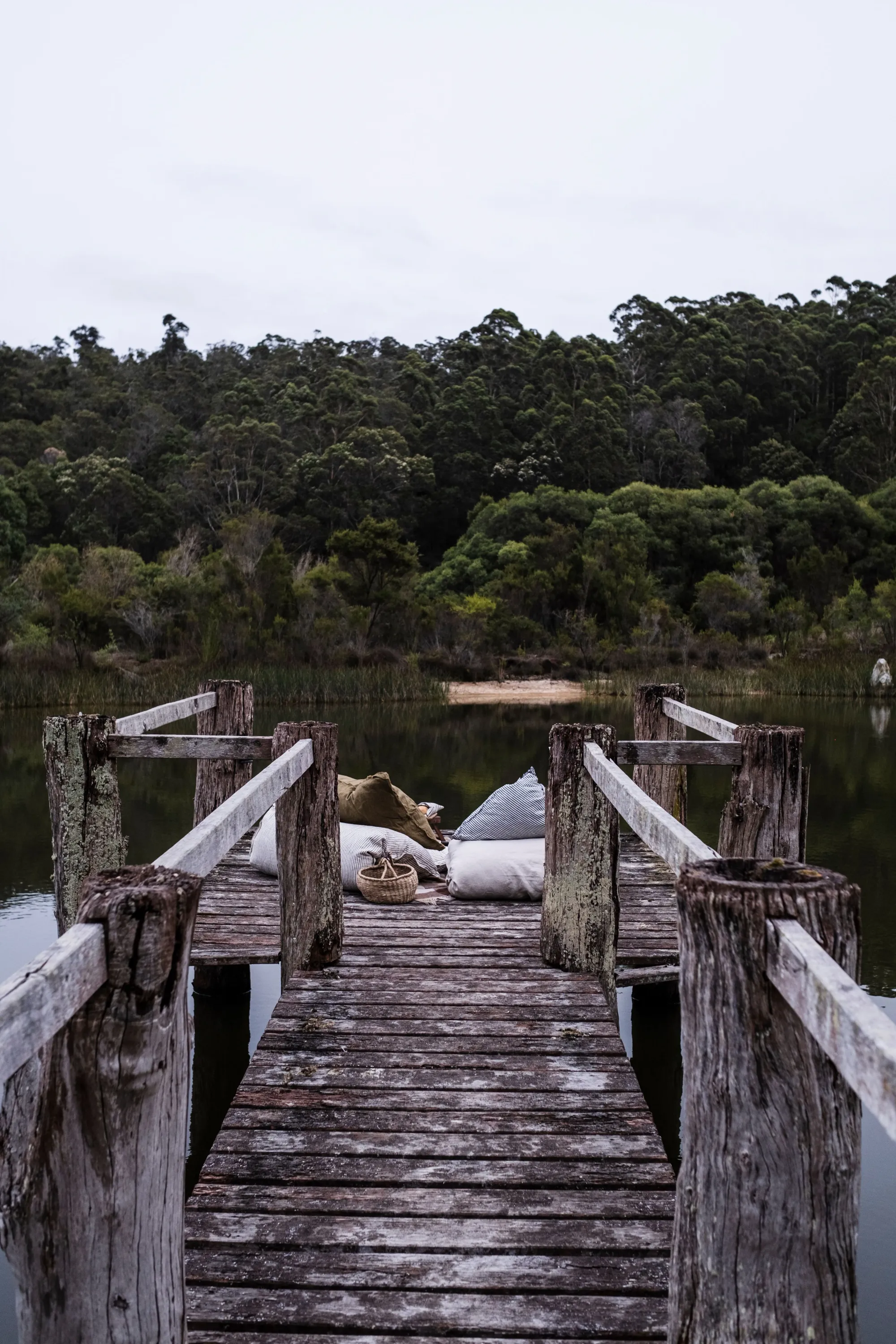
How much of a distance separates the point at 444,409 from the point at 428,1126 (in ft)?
144

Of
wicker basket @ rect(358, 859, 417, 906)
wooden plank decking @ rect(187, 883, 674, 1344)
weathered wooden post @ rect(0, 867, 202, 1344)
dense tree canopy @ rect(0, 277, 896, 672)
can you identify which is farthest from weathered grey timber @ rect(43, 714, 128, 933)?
dense tree canopy @ rect(0, 277, 896, 672)

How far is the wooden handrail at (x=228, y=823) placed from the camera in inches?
79.4

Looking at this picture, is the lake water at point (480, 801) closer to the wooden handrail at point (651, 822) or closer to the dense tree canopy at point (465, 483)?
the wooden handrail at point (651, 822)

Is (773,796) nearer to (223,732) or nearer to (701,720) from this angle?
(701,720)

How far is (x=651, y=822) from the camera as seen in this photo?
246cm

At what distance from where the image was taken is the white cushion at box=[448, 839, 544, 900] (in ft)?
17.7

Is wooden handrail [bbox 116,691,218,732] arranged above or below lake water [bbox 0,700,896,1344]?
above

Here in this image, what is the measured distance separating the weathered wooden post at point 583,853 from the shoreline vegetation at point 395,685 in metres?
13.4

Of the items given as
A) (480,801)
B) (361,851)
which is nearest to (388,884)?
(361,851)

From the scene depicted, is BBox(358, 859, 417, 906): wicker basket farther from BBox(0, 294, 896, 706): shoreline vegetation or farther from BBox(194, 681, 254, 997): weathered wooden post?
BBox(0, 294, 896, 706): shoreline vegetation

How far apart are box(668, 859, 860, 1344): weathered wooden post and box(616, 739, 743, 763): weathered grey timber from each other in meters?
2.29

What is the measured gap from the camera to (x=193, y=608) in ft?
78.6

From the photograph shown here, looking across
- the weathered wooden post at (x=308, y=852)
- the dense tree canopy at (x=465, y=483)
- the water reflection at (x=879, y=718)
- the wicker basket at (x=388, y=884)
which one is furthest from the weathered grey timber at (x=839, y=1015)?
the dense tree canopy at (x=465, y=483)

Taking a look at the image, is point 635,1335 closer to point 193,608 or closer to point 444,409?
point 193,608
